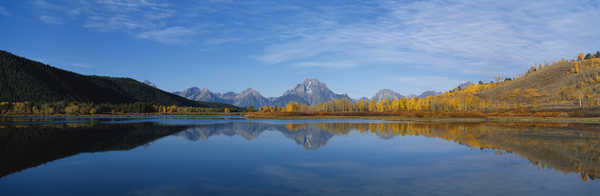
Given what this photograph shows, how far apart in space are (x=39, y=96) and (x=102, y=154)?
200488 mm

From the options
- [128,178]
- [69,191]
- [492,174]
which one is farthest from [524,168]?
[69,191]

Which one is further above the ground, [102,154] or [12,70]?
[12,70]

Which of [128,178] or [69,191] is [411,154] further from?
[69,191]

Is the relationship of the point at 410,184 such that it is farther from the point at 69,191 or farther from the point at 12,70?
Answer: the point at 12,70

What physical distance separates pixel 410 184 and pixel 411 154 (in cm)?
1066

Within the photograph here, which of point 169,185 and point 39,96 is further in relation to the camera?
point 39,96

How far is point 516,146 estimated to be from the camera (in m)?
28.9

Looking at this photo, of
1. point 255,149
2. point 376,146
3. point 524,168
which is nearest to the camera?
point 524,168

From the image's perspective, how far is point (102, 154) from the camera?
79.5 ft

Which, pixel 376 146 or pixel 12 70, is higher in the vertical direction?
pixel 12 70

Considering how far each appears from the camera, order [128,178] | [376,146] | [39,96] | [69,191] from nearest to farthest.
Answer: [69,191], [128,178], [376,146], [39,96]

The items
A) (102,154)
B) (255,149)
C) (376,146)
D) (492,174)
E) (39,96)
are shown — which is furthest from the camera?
(39,96)

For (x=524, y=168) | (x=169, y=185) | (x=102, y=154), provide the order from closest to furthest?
1. (x=169, y=185)
2. (x=524, y=168)
3. (x=102, y=154)

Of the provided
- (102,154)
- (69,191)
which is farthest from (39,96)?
(69,191)
